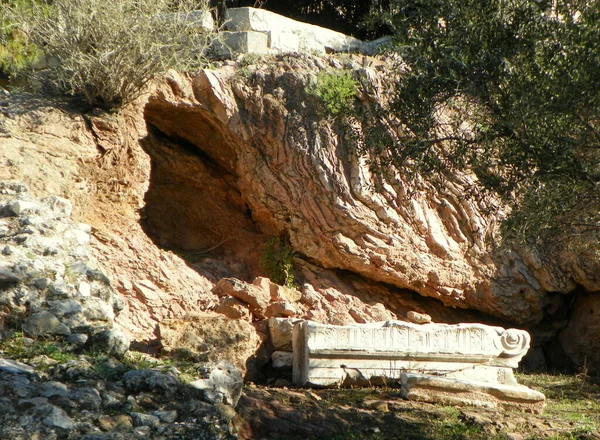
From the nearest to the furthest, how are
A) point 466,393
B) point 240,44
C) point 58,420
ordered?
1. point 58,420
2. point 466,393
3. point 240,44

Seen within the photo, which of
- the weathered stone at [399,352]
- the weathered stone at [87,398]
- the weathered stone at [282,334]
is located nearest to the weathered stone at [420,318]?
the weathered stone at [399,352]

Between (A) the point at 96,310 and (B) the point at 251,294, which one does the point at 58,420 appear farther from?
(B) the point at 251,294

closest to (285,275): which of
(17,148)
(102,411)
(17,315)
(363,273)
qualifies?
(363,273)

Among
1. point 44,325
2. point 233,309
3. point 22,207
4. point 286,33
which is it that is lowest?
point 44,325

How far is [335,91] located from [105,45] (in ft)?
9.25

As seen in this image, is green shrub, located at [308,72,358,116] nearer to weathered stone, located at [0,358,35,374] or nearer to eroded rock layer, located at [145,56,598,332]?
eroded rock layer, located at [145,56,598,332]

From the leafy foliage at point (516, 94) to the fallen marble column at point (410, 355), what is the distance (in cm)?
205

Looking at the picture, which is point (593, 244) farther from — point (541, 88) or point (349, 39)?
point (349, 39)

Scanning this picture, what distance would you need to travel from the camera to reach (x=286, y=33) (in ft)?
40.6

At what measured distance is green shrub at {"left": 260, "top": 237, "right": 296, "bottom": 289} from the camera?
11.3 meters

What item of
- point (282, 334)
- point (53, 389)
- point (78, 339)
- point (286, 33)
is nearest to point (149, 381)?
point (53, 389)

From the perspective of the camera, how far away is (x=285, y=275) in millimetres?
11266

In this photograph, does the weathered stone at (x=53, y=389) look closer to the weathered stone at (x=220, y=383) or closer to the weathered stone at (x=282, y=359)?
the weathered stone at (x=220, y=383)

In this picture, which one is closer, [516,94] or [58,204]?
[516,94]
